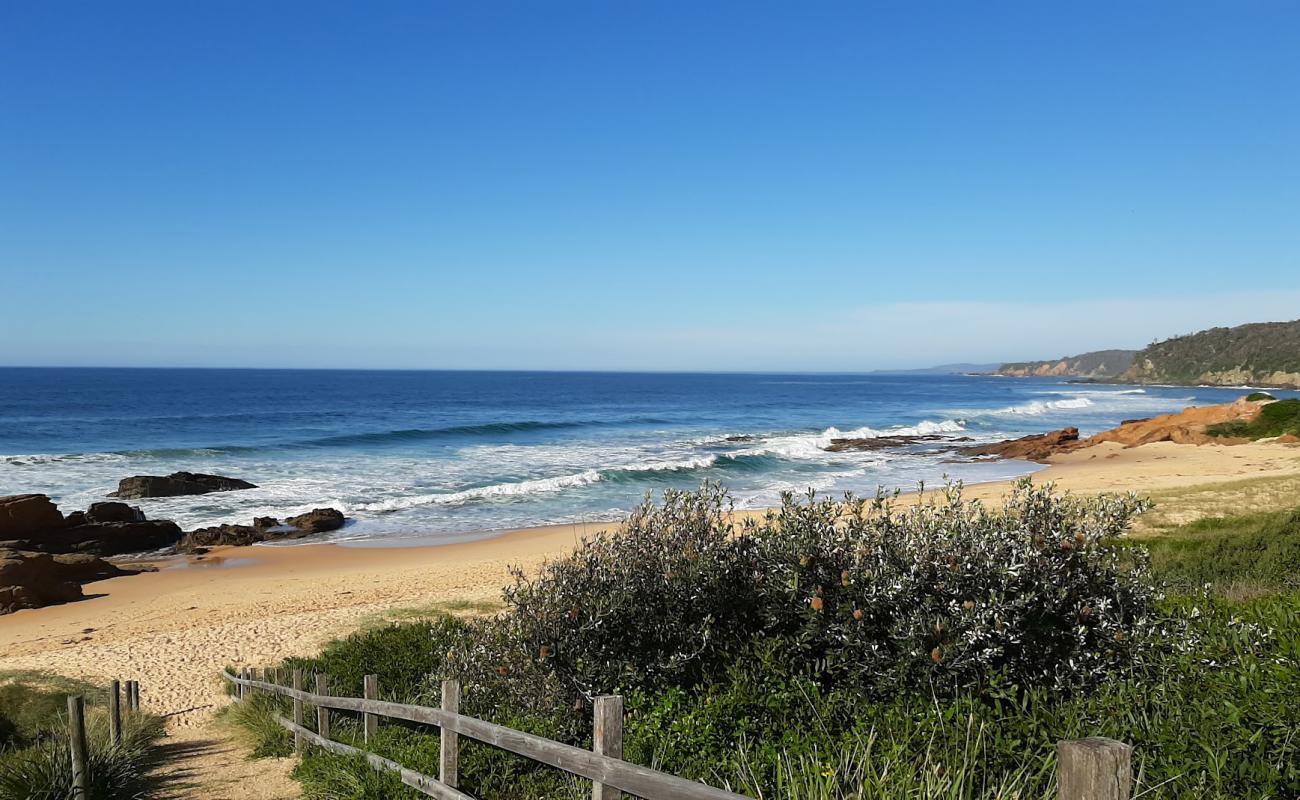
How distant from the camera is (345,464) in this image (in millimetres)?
44875

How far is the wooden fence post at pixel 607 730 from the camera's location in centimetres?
408

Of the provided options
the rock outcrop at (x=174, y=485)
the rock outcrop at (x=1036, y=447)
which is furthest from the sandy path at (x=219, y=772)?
the rock outcrop at (x=1036, y=447)

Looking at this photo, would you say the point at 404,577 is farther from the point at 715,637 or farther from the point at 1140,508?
the point at 1140,508

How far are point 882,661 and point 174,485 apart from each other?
1483 inches

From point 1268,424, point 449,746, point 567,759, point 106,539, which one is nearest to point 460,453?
point 106,539

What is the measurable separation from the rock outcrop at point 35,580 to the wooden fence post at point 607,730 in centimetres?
2143

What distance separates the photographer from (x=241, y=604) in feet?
63.5

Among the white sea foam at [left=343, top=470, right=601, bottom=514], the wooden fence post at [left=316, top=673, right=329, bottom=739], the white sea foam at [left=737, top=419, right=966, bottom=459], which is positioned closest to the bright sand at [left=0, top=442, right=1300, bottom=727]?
the wooden fence post at [left=316, top=673, right=329, bottom=739]

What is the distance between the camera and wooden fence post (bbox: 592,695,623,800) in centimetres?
408

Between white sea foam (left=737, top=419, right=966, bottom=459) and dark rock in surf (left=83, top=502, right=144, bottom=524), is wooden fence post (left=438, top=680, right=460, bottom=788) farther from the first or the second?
white sea foam (left=737, top=419, right=966, bottom=459)

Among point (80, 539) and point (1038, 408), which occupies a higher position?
point (1038, 408)

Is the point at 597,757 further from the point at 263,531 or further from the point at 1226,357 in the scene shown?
the point at 1226,357

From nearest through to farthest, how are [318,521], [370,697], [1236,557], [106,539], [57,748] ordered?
[57,748] → [370,697] → [1236,557] → [106,539] → [318,521]

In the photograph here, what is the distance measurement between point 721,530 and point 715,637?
994 millimetres
